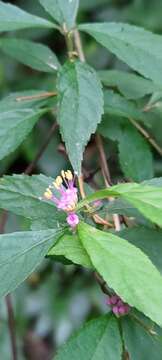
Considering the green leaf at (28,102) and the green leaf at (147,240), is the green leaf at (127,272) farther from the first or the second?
the green leaf at (28,102)

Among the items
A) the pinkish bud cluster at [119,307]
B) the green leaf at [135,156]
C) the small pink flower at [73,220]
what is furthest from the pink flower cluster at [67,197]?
the green leaf at [135,156]

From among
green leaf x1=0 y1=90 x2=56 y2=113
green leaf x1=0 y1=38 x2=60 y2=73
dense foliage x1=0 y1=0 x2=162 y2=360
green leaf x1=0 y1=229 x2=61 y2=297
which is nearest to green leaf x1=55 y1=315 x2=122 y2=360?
dense foliage x1=0 y1=0 x2=162 y2=360

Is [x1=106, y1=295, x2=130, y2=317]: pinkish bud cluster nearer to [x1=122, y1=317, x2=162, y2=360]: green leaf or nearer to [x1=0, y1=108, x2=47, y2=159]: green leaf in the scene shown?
[x1=122, y1=317, x2=162, y2=360]: green leaf

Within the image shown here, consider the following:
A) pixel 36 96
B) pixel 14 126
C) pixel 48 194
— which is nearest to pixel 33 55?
pixel 36 96

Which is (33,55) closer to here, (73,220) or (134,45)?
(134,45)

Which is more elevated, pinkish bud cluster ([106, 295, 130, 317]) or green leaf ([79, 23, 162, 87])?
green leaf ([79, 23, 162, 87])

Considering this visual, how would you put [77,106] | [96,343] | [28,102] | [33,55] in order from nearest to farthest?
[96,343] < [77,106] < [28,102] < [33,55]
